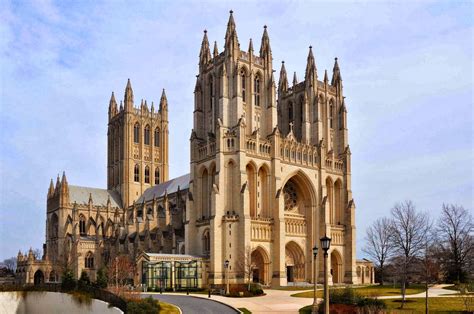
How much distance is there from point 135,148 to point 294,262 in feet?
183

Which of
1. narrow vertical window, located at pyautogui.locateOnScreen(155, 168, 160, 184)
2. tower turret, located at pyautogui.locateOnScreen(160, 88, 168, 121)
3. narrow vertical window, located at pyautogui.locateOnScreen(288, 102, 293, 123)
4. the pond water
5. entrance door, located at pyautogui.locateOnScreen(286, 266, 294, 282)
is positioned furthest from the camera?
tower turret, located at pyautogui.locateOnScreen(160, 88, 168, 121)

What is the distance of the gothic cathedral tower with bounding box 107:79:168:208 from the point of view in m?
124

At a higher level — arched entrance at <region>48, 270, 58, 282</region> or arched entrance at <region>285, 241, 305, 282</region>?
arched entrance at <region>285, 241, 305, 282</region>

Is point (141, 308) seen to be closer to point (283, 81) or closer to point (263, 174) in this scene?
point (263, 174)

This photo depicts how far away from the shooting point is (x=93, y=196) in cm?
12075

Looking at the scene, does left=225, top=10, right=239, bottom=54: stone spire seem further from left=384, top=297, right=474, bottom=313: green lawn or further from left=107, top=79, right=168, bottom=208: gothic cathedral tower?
left=107, top=79, right=168, bottom=208: gothic cathedral tower

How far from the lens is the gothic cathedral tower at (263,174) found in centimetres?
7569

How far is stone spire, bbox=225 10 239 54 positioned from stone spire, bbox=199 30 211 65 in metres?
6.97

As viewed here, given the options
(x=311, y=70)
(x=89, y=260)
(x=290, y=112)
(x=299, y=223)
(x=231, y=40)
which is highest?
(x=231, y=40)

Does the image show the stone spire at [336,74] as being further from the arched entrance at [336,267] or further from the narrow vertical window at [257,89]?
the arched entrance at [336,267]

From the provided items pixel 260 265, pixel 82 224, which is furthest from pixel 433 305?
pixel 82 224

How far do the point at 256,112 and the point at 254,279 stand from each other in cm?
2421

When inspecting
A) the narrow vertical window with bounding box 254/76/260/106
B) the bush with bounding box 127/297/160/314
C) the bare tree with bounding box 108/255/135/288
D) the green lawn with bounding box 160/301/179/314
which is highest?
the narrow vertical window with bounding box 254/76/260/106

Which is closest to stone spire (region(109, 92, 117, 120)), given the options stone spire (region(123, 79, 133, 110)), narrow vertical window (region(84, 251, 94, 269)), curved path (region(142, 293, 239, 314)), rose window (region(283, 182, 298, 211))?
stone spire (region(123, 79, 133, 110))
